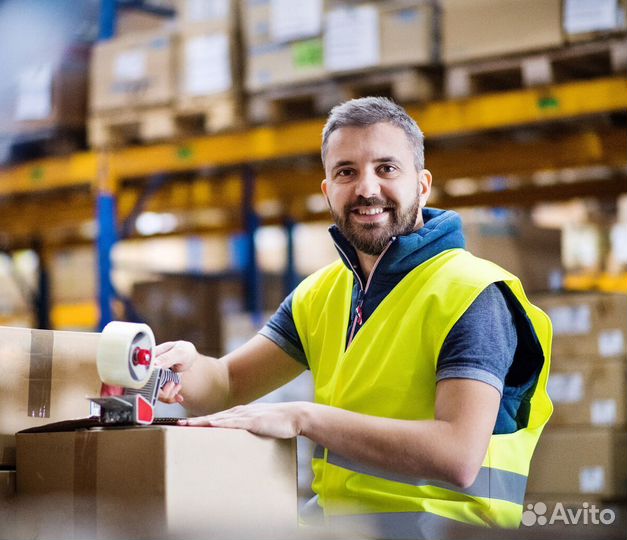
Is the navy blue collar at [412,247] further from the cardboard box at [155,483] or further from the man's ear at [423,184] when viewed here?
the cardboard box at [155,483]

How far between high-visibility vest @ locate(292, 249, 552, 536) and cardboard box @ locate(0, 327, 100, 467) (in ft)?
1.96

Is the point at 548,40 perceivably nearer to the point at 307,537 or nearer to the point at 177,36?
the point at 177,36

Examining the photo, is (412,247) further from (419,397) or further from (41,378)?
(41,378)

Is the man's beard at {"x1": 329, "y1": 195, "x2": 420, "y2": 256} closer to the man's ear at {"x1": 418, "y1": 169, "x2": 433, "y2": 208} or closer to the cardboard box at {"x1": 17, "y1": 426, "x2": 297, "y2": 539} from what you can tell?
the man's ear at {"x1": 418, "y1": 169, "x2": 433, "y2": 208}

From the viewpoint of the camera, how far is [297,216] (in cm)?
761

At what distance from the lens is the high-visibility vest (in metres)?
2.18

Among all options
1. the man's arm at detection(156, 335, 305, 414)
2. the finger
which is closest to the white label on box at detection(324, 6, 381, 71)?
the man's arm at detection(156, 335, 305, 414)

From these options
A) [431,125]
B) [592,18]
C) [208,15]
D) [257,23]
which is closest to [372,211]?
[592,18]

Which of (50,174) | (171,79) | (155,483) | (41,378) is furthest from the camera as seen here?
(50,174)

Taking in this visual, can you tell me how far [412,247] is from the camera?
7.77 ft

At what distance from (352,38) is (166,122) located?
1.41m

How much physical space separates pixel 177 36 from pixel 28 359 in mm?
3974

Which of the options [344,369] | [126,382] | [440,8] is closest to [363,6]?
[440,8]

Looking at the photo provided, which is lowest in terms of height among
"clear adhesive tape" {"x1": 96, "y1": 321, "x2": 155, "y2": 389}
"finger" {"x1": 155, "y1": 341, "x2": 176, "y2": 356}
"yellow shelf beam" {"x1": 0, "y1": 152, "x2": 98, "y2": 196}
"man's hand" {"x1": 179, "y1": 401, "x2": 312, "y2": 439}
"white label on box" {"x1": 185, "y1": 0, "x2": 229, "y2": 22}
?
"man's hand" {"x1": 179, "y1": 401, "x2": 312, "y2": 439}
